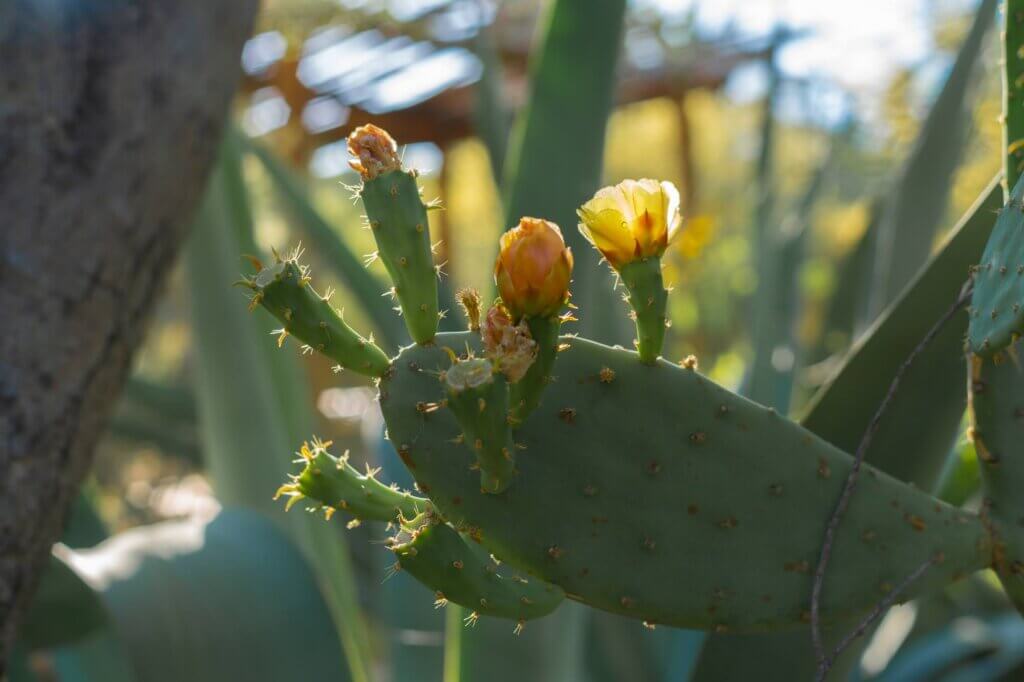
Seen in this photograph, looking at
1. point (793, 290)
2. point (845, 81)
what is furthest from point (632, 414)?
point (845, 81)

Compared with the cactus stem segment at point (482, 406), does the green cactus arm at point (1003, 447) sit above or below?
below

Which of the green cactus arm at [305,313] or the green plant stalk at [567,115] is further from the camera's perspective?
the green plant stalk at [567,115]

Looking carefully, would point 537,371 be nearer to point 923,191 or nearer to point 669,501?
point 669,501

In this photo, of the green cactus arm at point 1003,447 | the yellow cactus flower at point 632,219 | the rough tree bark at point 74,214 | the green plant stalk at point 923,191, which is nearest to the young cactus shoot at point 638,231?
the yellow cactus flower at point 632,219

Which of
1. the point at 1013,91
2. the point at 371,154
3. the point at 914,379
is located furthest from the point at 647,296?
the point at 914,379

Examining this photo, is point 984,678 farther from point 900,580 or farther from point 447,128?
point 447,128

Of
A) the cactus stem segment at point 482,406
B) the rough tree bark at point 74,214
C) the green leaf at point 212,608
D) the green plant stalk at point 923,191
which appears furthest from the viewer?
the green plant stalk at point 923,191

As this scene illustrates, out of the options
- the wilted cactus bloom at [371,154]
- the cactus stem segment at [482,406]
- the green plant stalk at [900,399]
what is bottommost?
the green plant stalk at [900,399]

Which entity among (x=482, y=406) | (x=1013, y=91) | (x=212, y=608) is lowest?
(x=212, y=608)

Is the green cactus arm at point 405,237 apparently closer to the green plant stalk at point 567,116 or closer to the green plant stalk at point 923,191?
the green plant stalk at point 567,116
